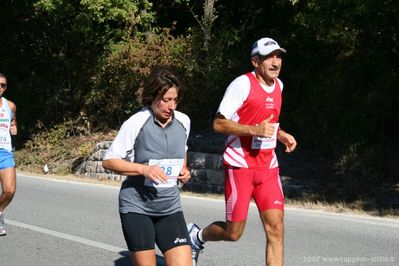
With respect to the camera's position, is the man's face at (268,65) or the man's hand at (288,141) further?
the man's hand at (288,141)

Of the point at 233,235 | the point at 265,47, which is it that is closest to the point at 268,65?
the point at 265,47

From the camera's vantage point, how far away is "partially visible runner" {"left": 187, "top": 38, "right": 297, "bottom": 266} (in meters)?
5.39

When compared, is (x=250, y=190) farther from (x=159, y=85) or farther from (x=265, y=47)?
(x=159, y=85)

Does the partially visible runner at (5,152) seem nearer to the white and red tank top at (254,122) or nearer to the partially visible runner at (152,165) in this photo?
the white and red tank top at (254,122)

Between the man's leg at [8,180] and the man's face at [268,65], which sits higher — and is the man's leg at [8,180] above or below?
below

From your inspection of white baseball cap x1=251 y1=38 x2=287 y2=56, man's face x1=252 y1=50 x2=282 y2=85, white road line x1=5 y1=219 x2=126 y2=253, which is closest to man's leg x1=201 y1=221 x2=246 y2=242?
man's face x1=252 y1=50 x2=282 y2=85

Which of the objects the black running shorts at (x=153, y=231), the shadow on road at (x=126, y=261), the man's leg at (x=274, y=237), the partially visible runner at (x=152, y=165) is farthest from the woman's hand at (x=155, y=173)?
the shadow on road at (x=126, y=261)

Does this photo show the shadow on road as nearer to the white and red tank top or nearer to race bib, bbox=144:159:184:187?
the white and red tank top

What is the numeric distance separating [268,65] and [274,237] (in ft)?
4.65

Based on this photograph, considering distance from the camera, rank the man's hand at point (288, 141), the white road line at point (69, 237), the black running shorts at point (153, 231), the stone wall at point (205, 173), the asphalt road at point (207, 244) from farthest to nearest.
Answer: the stone wall at point (205, 173) < the white road line at point (69, 237) < the asphalt road at point (207, 244) < the man's hand at point (288, 141) < the black running shorts at point (153, 231)

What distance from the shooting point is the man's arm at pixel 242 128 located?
5160 millimetres

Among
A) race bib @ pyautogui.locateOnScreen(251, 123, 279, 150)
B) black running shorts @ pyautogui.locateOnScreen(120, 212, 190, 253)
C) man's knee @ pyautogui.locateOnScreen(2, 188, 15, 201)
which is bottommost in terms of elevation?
man's knee @ pyautogui.locateOnScreen(2, 188, 15, 201)

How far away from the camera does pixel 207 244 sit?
746 cm

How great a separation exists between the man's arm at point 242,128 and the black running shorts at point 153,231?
3.32 ft
